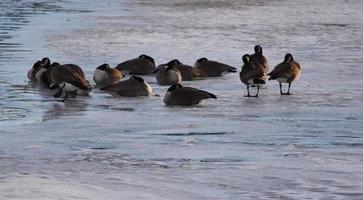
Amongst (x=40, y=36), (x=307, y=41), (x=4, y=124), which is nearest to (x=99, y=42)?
(x=40, y=36)

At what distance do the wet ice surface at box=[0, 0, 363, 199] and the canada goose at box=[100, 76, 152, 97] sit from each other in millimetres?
140

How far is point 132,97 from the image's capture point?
1475 centimetres

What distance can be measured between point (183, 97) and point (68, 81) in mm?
1810

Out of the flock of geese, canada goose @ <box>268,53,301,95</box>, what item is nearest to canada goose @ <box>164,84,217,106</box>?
the flock of geese

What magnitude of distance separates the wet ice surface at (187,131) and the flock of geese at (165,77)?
196 mm

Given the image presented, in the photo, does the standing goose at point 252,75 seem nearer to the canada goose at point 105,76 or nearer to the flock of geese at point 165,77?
the flock of geese at point 165,77

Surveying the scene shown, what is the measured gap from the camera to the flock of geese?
1402cm

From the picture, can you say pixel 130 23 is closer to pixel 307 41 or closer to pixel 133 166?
pixel 307 41

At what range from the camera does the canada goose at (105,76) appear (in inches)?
635

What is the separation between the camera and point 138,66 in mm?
17719

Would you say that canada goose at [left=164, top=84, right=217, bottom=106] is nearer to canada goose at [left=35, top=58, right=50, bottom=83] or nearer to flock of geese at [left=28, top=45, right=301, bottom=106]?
flock of geese at [left=28, top=45, right=301, bottom=106]

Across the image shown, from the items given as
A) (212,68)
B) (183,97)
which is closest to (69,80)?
(183,97)

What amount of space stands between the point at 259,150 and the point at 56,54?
1037cm

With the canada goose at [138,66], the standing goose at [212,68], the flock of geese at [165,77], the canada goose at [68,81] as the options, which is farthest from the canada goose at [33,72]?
the standing goose at [212,68]
